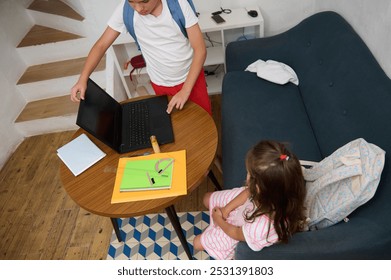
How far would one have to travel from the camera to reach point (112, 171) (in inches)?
53.1

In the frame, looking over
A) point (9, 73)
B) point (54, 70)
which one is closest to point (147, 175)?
point (54, 70)

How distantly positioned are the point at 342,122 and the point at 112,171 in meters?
1.18

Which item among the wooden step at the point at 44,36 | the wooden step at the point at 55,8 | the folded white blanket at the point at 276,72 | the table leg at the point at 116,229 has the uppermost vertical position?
the wooden step at the point at 55,8

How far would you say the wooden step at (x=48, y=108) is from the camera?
2.64m

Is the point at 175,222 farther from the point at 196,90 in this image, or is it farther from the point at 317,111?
the point at 317,111

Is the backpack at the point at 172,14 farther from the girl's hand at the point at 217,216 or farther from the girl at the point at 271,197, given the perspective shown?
the girl's hand at the point at 217,216

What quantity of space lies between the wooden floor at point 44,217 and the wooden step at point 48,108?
1.12 ft

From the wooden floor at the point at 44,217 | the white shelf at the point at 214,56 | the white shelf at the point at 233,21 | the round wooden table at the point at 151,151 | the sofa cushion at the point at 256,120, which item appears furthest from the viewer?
the white shelf at the point at 214,56

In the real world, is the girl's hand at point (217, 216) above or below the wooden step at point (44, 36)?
below

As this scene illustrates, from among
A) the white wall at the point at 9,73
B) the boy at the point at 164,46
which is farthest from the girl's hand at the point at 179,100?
the white wall at the point at 9,73

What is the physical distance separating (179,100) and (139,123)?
0.79ft

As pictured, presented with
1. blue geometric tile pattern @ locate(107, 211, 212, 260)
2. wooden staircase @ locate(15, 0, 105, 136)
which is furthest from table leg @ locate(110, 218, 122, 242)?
Answer: wooden staircase @ locate(15, 0, 105, 136)

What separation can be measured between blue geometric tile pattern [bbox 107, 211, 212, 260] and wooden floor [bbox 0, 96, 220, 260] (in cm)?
8

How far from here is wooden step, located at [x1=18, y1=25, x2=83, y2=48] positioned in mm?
2744
